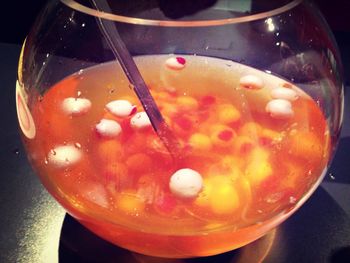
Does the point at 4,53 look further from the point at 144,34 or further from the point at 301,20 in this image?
the point at 301,20

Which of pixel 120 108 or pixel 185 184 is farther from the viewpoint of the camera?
pixel 120 108

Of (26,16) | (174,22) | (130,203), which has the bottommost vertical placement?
(26,16)

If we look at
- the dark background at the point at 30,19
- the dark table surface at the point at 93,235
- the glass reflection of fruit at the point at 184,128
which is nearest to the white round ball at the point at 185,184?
the glass reflection of fruit at the point at 184,128

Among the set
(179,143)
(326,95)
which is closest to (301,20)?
(326,95)

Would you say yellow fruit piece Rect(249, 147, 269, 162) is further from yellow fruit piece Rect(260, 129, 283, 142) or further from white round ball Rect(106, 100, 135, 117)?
white round ball Rect(106, 100, 135, 117)

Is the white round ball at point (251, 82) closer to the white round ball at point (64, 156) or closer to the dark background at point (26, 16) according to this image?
the white round ball at point (64, 156)

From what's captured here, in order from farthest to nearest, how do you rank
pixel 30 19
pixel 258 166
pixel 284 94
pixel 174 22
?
1. pixel 30 19
2. pixel 284 94
3. pixel 258 166
4. pixel 174 22

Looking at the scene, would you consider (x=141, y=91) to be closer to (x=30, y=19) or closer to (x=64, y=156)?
(x=64, y=156)

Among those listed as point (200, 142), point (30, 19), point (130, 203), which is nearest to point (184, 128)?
point (200, 142)
